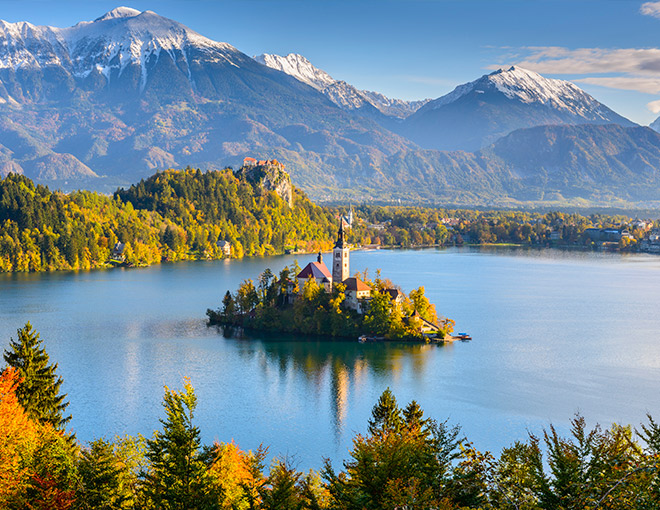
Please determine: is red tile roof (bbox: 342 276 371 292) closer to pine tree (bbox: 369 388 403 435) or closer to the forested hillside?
pine tree (bbox: 369 388 403 435)

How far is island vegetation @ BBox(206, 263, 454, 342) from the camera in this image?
167 ft

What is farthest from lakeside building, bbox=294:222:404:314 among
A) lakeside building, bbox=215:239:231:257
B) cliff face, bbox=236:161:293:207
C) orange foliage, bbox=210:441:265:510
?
cliff face, bbox=236:161:293:207

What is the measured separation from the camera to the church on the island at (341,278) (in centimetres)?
5250

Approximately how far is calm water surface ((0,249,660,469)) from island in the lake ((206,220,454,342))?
7.01 feet

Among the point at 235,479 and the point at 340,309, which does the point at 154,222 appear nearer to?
the point at 340,309

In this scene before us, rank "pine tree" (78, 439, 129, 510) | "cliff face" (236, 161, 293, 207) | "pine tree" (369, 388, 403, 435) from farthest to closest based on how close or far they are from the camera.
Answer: "cliff face" (236, 161, 293, 207) → "pine tree" (369, 388, 403, 435) → "pine tree" (78, 439, 129, 510)

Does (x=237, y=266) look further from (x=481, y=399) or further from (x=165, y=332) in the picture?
(x=481, y=399)

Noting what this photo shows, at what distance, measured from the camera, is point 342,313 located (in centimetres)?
5206

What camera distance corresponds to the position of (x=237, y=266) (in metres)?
102

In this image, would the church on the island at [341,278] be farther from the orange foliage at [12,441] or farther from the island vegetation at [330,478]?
the island vegetation at [330,478]

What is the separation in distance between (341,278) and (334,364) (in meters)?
11.7

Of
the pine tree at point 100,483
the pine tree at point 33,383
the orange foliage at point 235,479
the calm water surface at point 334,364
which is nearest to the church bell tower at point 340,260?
the calm water surface at point 334,364

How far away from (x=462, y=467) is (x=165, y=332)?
39482 millimetres

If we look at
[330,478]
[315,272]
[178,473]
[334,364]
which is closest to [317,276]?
[315,272]
